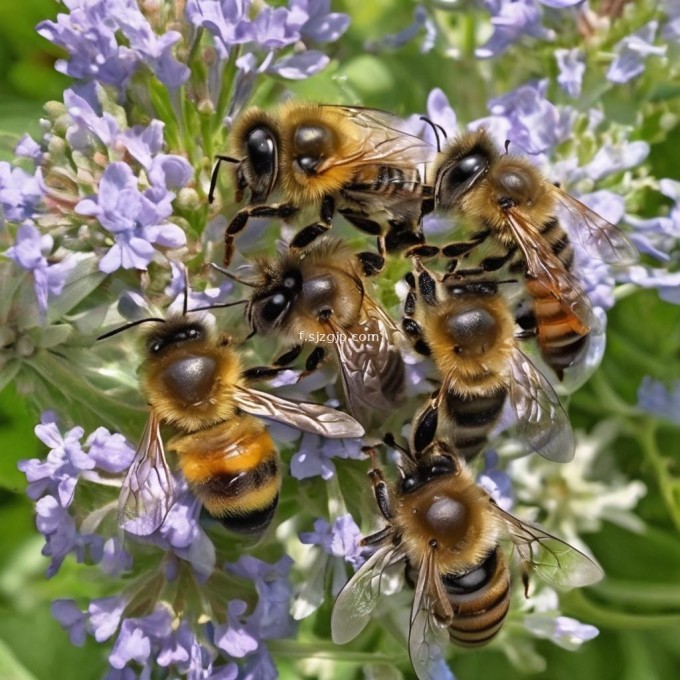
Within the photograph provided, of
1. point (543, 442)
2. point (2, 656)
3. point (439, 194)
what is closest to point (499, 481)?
point (543, 442)

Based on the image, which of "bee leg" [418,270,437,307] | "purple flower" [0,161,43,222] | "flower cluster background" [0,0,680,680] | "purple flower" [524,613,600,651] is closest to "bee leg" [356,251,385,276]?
"bee leg" [418,270,437,307]

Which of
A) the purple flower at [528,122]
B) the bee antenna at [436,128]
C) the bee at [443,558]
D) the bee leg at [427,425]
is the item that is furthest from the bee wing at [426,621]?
the purple flower at [528,122]

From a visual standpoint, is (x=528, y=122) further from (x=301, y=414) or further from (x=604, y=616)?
(x=604, y=616)

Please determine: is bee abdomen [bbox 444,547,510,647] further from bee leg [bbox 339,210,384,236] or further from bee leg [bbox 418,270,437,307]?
bee leg [bbox 339,210,384,236]

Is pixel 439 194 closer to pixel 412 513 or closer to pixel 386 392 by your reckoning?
pixel 386 392

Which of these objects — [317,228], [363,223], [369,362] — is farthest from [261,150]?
[369,362]
